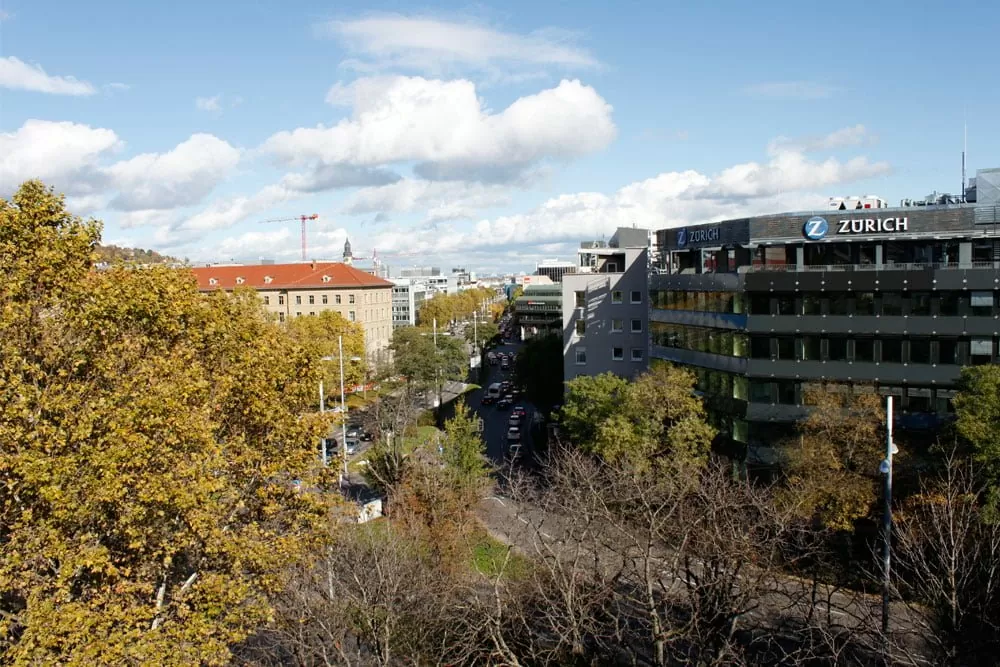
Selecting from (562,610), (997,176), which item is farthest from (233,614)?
(997,176)

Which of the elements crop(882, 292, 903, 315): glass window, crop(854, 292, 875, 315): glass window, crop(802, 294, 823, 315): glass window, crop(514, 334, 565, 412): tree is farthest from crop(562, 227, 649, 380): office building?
crop(882, 292, 903, 315): glass window

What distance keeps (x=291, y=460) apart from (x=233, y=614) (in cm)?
399

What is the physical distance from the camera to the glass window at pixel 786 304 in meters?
37.7

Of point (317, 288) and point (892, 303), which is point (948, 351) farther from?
point (317, 288)

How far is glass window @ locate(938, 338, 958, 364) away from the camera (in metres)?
34.1

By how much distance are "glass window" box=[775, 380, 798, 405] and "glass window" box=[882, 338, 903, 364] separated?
4.11 metres

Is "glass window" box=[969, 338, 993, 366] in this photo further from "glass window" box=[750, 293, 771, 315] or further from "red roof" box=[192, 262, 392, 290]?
"red roof" box=[192, 262, 392, 290]

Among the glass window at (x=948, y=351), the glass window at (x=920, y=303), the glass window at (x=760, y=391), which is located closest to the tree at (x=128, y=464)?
the glass window at (x=760, y=391)

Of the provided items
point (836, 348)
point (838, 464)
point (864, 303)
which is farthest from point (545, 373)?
point (838, 464)

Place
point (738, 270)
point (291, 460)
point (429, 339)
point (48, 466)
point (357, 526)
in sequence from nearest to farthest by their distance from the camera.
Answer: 1. point (48, 466)
2. point (291, 460)
3. point (357, 526)
4. point (738, 270)
5. point (429, 339)

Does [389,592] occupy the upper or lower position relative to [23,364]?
lower

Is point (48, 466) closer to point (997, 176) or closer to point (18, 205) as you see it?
point (18, 205)

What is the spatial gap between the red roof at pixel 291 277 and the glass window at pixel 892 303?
70.8m

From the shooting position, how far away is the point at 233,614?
17.0 m
